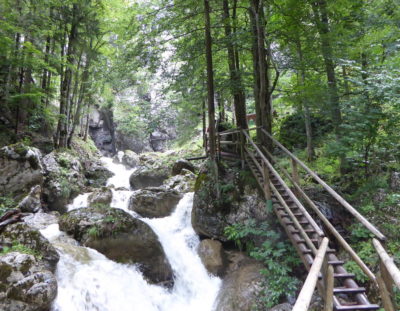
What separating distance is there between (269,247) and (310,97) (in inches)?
172

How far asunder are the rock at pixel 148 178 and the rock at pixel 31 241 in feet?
30.4

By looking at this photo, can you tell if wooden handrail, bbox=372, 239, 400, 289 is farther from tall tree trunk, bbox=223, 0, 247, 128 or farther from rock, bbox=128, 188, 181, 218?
rock, bbox=128, 188, 181, 218


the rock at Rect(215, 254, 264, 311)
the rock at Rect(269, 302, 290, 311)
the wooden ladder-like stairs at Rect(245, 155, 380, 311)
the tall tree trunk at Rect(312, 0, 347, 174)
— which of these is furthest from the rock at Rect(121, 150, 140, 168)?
the rock at Rect(269, 302, 290, 311)

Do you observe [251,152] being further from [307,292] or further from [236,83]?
[307,292]

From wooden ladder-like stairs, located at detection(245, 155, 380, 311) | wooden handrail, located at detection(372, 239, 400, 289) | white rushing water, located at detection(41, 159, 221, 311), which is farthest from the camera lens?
white rushing water, located at detection(41, 159, 221, 311)

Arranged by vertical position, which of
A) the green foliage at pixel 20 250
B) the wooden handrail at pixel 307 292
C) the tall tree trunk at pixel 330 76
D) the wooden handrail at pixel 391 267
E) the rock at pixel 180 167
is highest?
the tall tree trunk at pixel 330 76

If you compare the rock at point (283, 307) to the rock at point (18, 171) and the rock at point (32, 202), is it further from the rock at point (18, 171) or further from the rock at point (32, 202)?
the rock at point (18, 171)

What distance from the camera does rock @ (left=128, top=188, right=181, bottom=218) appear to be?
10.4 metres

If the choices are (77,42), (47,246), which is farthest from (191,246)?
(77,42)

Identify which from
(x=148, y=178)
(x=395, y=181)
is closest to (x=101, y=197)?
(x=148, y=178)

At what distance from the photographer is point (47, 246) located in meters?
6.04

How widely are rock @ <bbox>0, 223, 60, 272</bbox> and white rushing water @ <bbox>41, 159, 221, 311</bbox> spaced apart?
0.97ft

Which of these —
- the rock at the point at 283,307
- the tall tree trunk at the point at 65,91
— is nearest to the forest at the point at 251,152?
the rock at the point at 283,307

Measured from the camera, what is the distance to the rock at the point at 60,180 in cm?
1149
